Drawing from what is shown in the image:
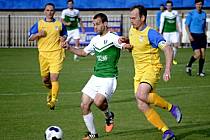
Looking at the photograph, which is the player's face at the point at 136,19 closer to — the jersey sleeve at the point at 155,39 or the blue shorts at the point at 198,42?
the jersey sleeve at the point at 155,39

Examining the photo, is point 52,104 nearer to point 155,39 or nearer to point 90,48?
point 90,48

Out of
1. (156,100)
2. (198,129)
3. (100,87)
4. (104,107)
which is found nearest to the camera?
(156,100)

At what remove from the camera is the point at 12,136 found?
10.9 meters

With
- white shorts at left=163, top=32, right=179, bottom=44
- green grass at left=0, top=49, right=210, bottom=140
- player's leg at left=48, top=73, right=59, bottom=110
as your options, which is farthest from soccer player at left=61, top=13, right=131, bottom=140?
white shorts at left=163, top=32, right=179, bottom=44

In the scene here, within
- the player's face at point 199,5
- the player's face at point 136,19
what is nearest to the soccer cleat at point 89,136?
the player's face at point 136,19

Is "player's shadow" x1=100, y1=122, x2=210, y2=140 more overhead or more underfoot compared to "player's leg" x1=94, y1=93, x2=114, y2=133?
more underfoot

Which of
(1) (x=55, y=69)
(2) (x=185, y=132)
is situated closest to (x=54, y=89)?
(1) (x=55, y=69)

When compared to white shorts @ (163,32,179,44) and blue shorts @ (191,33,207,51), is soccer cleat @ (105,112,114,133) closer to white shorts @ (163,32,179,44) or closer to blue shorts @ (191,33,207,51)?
blue shorts @ (191,33,207,51)

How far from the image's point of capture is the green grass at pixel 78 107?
11242 mm

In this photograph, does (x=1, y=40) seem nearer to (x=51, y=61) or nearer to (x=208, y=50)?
(x=208, y=50)

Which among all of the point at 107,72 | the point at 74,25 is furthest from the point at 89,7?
the point at 107,72

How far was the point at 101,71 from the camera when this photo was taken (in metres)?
10.9

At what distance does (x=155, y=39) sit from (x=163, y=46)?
8.0 inches

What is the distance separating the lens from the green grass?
11.2 metres
